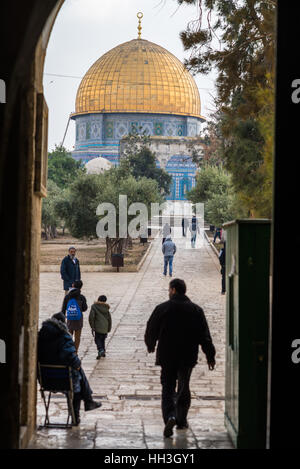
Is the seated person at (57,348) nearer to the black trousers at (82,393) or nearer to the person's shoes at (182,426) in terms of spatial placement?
the black trousers at (82,393)

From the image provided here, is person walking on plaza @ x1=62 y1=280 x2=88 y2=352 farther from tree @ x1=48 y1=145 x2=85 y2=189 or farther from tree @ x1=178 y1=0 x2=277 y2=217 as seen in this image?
tree @ x1=48 y1=145 x2=85 y2=189

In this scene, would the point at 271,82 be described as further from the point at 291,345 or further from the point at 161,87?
the point at 161,87

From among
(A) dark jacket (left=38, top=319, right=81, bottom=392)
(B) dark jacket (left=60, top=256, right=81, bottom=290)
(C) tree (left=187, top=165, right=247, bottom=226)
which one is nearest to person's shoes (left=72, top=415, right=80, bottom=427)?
(A) dark jacket (left=38, top=319, right=81, bottom=392)

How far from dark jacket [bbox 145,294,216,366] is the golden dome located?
6730 cm

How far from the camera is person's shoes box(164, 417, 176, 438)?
19.1 ft

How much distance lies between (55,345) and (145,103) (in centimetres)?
Answer: 6824

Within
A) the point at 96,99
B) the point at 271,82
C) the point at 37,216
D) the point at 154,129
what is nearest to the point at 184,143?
the point at 154,129

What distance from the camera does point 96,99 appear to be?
73562 millimetres

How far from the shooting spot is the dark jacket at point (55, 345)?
20.0 feet

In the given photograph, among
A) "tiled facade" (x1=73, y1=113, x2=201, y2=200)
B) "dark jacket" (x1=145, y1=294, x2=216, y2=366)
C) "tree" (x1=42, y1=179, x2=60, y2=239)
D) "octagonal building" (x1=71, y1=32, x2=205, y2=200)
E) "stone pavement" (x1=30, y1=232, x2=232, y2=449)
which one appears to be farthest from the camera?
"tiled facade" (x1=73, y1=113, x2=201, y2=200)

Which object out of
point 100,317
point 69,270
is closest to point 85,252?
point 69,270

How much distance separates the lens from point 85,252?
29.9m

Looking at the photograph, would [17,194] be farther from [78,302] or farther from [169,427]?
[78,302]

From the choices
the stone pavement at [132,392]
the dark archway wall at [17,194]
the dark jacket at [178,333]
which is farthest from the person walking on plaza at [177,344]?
the dark archway wall at [17,194]
